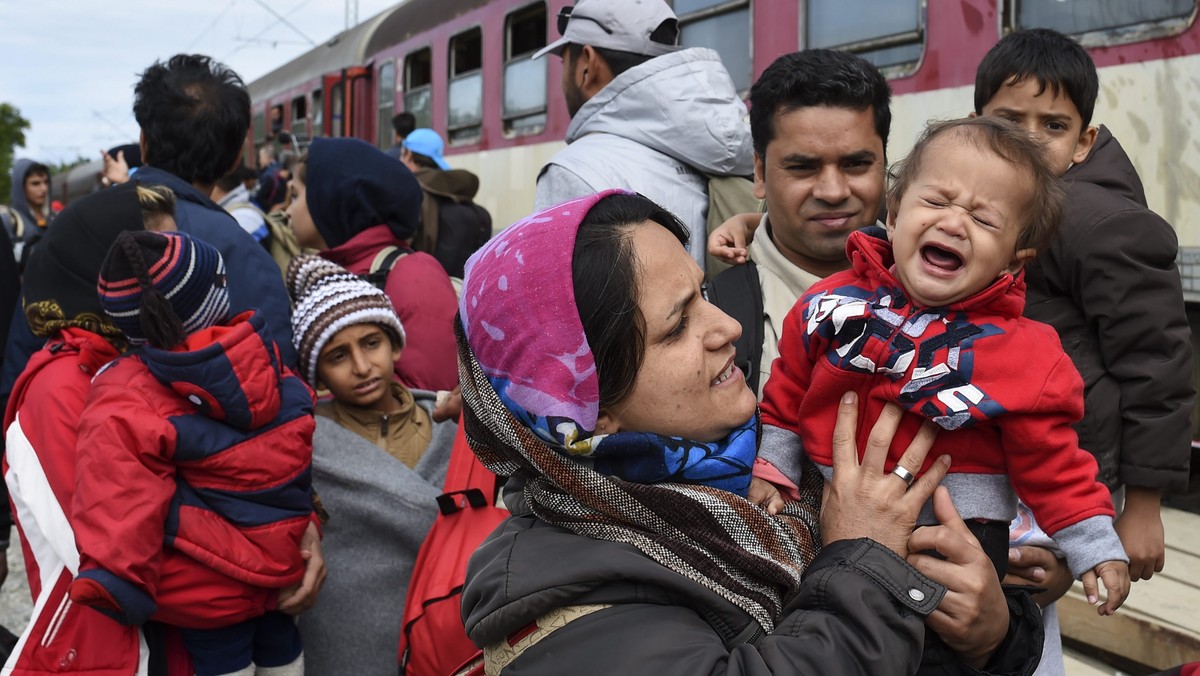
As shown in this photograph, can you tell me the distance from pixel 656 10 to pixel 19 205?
8174 mm

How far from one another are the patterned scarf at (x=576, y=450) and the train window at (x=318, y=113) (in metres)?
12.4

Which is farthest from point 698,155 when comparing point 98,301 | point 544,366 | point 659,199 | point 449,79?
point 449,79

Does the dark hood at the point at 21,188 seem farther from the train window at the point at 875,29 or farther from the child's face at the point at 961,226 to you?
the child's face at the point at 961,226

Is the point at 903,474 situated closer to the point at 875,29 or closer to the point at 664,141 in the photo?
the point at 664,141

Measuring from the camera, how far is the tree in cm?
4144

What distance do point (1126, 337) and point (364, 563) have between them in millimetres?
1970

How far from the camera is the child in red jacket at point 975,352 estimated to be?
1.56 metres

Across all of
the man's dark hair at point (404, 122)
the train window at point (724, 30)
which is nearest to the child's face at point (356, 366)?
the train window at point (724, 30)

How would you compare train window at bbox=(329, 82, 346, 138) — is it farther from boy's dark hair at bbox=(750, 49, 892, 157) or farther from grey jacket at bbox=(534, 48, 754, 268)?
boy's dark hair at bbox=(750, 49, 892, 157)

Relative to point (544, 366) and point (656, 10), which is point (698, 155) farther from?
point (544, 366)

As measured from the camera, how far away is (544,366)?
55.9 inches

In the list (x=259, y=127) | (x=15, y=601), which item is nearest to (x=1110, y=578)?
(x=15, y=601)

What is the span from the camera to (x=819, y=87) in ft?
6.91

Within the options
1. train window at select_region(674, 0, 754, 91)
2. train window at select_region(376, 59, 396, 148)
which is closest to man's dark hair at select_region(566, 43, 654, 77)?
train window at select_region(674, 0, 754, 91)
